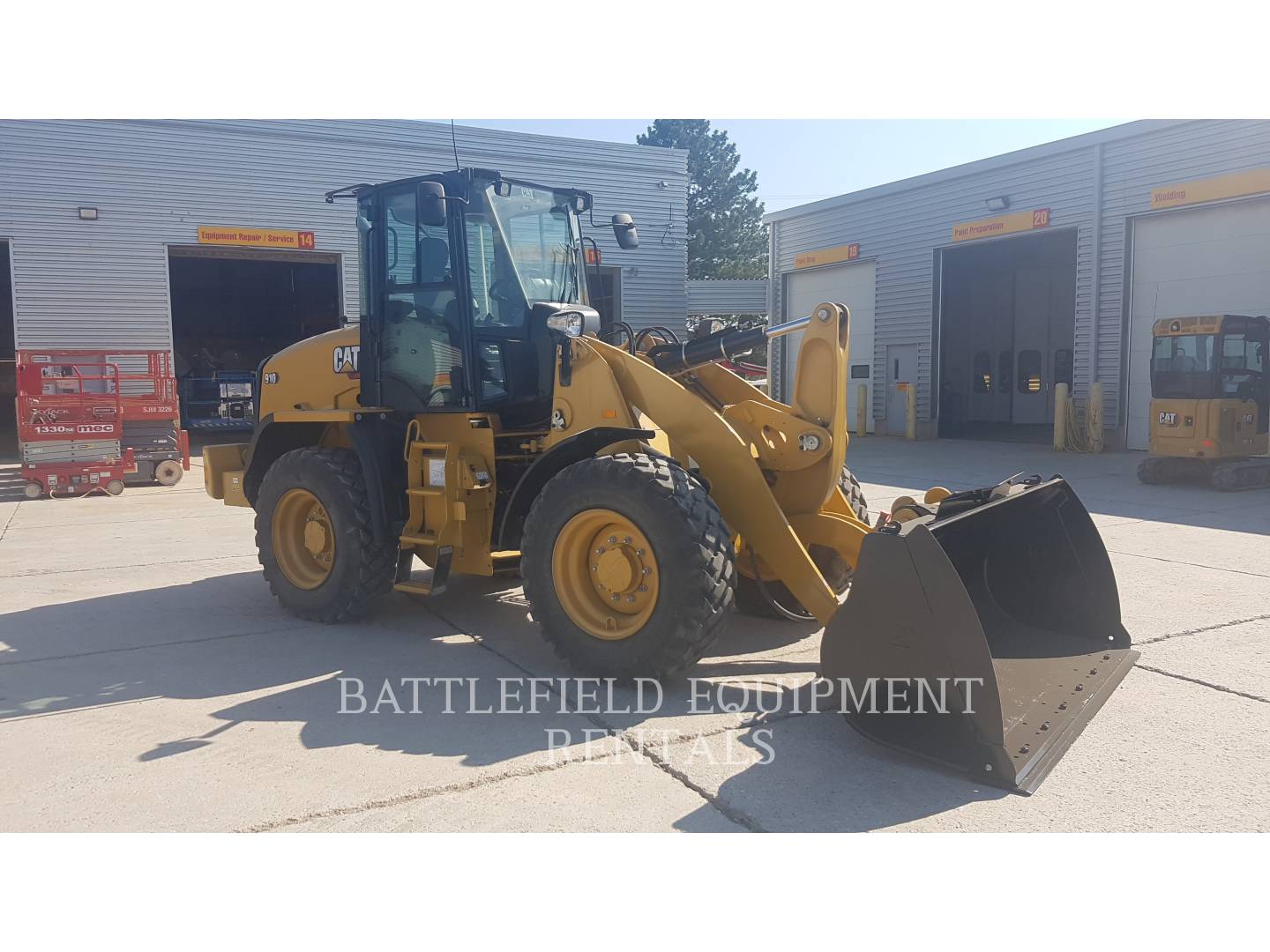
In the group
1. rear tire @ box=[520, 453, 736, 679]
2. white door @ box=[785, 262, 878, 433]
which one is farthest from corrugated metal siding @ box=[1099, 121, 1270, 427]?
rear tire @ box=[520, 453, 736, 679]

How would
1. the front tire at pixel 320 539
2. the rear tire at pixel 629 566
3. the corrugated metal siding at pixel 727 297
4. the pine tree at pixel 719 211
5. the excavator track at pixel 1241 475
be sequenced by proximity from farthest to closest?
the pine tree at pixel 719 211, the corrugated metal siding at pixel 727 297, the excavator track at pixel 1241 475, the front tire at pixel 320 539, the rear tire at pixel 629 566

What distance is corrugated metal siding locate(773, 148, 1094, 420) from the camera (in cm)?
1939

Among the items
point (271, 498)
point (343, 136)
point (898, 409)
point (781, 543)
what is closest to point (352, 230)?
point (343, 136)

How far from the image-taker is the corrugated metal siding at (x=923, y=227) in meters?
19.4

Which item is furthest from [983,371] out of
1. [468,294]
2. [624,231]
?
[468,294]

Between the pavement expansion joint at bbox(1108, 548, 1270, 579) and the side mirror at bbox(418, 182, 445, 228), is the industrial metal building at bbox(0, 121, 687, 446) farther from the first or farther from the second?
the side mirror at bbox(418, 182, 445, 228)

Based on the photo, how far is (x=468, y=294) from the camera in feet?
19.3

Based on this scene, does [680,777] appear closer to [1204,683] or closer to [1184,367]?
[1204,683]

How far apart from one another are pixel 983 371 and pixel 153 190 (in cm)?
2087

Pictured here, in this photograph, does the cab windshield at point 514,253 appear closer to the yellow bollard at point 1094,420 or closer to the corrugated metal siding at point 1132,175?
the yellow bollard at point 1094,420

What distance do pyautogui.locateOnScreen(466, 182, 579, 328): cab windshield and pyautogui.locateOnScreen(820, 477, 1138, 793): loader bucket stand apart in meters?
2.89

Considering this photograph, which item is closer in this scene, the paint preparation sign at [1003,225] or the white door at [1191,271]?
the white door at [1191,271]

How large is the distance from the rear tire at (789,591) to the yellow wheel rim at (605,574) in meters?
0.94

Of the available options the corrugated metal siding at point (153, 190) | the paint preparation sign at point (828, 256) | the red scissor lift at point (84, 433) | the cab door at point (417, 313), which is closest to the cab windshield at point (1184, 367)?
the paint preparation sign at point (828, 256)
